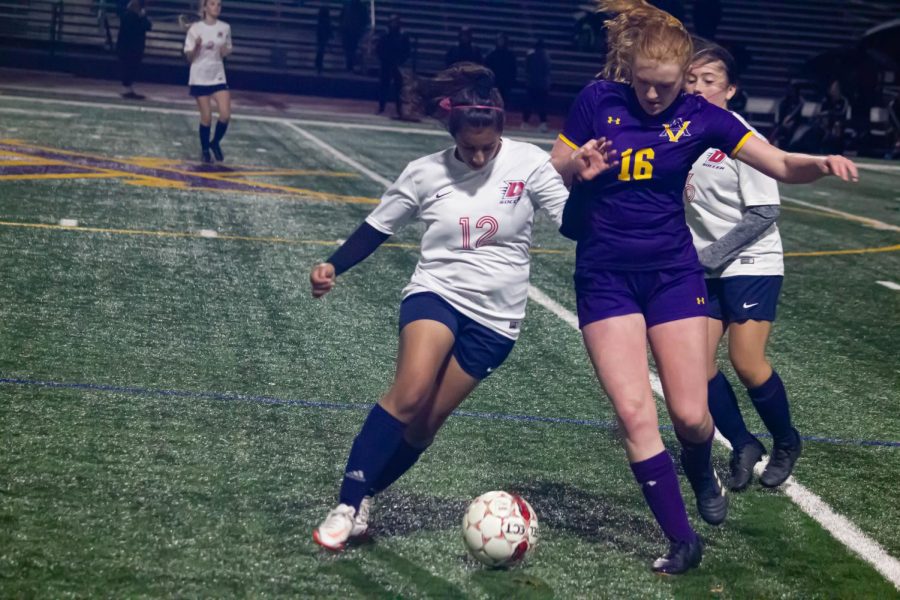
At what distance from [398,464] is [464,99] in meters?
1.47

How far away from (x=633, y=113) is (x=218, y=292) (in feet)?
17.0

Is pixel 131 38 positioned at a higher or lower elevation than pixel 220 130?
higher

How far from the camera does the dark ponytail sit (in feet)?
15.6

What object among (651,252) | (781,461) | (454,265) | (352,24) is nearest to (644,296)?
(651,252)

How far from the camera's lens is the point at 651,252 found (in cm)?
480

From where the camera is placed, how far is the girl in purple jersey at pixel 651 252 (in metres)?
4.70

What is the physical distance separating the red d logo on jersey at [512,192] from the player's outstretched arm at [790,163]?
0.85 m

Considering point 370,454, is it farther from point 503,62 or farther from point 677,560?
point 503,62

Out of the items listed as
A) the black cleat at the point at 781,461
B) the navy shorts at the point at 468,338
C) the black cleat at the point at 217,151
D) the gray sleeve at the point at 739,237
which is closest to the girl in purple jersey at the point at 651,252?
the navy shorts at the point at 468,338

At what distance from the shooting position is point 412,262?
1118cm

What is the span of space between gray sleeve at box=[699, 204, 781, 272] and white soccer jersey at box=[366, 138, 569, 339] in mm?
1030

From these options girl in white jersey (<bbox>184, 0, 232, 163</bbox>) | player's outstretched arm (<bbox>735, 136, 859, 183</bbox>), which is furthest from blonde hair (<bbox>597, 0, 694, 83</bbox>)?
girl in white jersey (<bbox>184, 0, 232, 163</bbox>)

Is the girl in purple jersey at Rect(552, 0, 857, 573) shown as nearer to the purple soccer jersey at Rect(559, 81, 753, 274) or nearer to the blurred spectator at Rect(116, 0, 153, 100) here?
the purple soccer jersey at Rect(559, 81, 753, 274)

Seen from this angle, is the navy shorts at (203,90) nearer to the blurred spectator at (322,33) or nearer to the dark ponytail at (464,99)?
the dark ponytail at (464,99)
